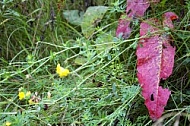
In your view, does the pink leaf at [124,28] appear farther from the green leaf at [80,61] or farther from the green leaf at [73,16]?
the green leaf at [73,16]

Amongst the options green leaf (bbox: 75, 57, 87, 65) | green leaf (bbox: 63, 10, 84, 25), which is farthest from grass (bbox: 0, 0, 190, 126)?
green leaf (bbox: 63, 10, 84, 25)

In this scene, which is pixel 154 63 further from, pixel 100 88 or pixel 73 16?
pixel 73 16

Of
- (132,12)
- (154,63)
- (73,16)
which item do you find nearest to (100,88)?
(154,63)

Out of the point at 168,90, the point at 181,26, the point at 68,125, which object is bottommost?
the point at 68,125

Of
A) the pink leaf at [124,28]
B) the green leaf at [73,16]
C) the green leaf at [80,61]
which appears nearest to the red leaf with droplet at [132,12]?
the pink leaf at [124,28]

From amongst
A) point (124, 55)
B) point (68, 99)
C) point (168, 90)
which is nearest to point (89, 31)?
point (124, 55)

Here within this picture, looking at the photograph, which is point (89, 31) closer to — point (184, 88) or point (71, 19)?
point (71, 19)

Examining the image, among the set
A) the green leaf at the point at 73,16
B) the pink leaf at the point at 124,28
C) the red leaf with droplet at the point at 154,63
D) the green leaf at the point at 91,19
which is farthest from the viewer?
the green leaf at the point at 73,16
